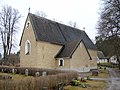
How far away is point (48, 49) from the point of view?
4706 centimetres

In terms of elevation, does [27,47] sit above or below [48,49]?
above

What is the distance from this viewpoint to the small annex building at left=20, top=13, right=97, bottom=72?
149 feet

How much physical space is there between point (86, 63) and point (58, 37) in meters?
8.80

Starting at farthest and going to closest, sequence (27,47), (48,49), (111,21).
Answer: (27,47), (48,49), (111,21)

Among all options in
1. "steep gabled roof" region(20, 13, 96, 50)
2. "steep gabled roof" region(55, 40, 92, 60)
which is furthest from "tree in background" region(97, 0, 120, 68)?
"steep gabled roof" region(20, 13, 96, 50)

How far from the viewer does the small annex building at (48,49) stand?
45406mm

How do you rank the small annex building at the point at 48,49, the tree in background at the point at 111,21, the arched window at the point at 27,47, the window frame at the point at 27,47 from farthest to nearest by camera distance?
the arched window at the point at 27,47 < the window frame at the point at 27,47 < the small annex building at the point at 48,49 < the tree in background at the point at 111,21

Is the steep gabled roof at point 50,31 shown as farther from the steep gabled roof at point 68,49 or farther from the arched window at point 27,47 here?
the arched window at point 27,47

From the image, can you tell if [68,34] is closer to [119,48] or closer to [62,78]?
[119,48]

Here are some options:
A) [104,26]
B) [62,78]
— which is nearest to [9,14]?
[104,26]

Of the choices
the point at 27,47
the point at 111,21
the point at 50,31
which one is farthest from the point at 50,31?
the point at 111,21

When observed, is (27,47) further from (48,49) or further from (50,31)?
(50,31)

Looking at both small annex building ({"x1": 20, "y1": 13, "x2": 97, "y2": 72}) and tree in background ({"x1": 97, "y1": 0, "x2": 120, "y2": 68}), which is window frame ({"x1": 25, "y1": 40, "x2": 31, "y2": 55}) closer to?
small annex building ({"x1": 20, "y1": 13, "x2": 97, "y2": 72})

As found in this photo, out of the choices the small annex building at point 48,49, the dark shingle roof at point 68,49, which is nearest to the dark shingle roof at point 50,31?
the small annex building at point 48,49
